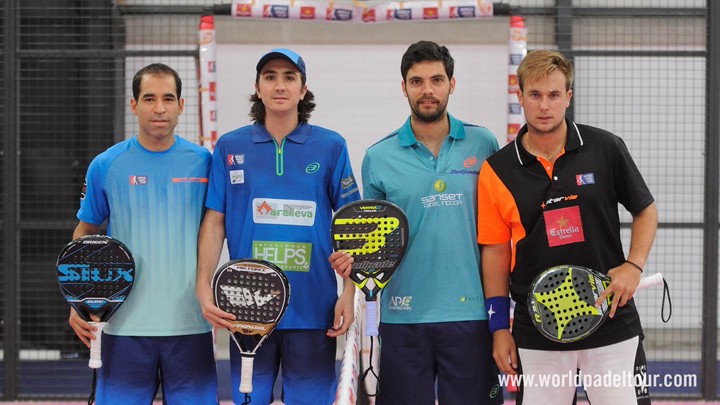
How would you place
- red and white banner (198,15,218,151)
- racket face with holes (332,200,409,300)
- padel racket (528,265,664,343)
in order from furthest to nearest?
red and white banner (198,15,218,151), racket face with holes (332,200,409,300), padel racket (528,265,664,343)

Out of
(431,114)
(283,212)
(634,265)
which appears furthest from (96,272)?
(634,265)

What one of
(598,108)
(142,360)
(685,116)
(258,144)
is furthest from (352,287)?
(685,116)

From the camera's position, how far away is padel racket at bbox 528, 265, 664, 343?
A: 288cm

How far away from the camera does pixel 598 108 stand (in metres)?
6.57

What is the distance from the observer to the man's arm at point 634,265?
293 centimetres

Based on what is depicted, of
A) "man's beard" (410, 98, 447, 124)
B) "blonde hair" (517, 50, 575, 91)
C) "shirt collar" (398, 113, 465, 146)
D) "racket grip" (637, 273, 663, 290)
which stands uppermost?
"blonde hair" (517, 50, 575, 91)

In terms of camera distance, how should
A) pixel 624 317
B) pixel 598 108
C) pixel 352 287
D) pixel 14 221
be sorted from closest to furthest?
pixel 624 317 → pixel 352 287 → pixel 14 221 → pixel 598 108

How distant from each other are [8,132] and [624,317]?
4.66 meters

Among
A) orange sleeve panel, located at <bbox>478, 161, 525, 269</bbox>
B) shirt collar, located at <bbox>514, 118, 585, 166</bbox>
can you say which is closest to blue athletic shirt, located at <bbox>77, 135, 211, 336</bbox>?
orange sleeve panel, located at <bbox>478, 161, 525, 269</bbox>

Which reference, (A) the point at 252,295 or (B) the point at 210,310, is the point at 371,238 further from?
(B) the point at 210,310

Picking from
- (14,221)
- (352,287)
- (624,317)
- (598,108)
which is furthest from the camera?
(598,108)

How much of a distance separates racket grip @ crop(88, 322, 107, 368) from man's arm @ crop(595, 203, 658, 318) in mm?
1925

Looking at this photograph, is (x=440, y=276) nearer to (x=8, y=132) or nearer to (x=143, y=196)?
(x=143, y=196)

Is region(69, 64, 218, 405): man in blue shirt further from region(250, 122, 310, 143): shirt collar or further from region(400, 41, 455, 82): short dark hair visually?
region(400, 41, 455, 82): short dark hair
